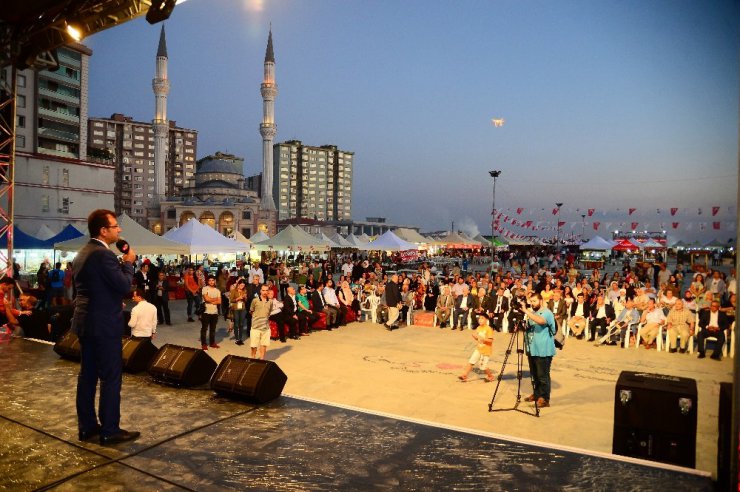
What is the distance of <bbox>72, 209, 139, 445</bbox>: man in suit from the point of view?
3.92 meters

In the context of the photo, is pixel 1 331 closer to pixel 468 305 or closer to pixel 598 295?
pixel 468 305

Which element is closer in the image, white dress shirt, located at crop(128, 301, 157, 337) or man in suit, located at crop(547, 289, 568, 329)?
white dress shirt, located at crop(128, 301, 157, 337)

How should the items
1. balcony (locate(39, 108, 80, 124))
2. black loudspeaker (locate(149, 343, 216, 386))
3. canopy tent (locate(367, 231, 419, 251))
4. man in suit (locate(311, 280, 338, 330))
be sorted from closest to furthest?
1. black loudspeaker (locate(149, 343, 216, 386))
2. man in suit (locate(311, 280, 338, 330))
3. canopy tent (locate(367, 231, 419, 251))
4. balcony (locate(39, 108, 80, 124))

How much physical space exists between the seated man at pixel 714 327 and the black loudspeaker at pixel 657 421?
27.5 feet

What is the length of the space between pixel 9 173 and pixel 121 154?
416 feet

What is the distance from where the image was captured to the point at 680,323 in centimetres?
1222

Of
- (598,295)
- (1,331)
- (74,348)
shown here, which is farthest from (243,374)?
(598,295)

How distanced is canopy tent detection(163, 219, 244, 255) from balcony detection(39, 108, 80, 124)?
43.1m

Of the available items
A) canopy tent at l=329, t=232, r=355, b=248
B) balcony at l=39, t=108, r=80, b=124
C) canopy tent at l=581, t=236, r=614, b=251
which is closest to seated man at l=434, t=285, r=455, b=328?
canopy tent at l=329, t=232, r=355, b=248

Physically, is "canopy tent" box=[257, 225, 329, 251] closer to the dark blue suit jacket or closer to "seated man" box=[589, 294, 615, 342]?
"seated man" box=[589, 294, 615, 342]

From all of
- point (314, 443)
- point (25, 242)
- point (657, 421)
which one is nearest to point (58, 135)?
point (25, 242)

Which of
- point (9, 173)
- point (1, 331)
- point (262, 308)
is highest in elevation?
point (9, 173)

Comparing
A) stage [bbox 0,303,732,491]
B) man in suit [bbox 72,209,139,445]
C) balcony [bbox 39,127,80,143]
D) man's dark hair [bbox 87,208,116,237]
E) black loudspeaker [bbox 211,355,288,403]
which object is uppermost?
balcony [bbox 39,127,80,143]

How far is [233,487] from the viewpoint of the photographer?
3.62 meters
